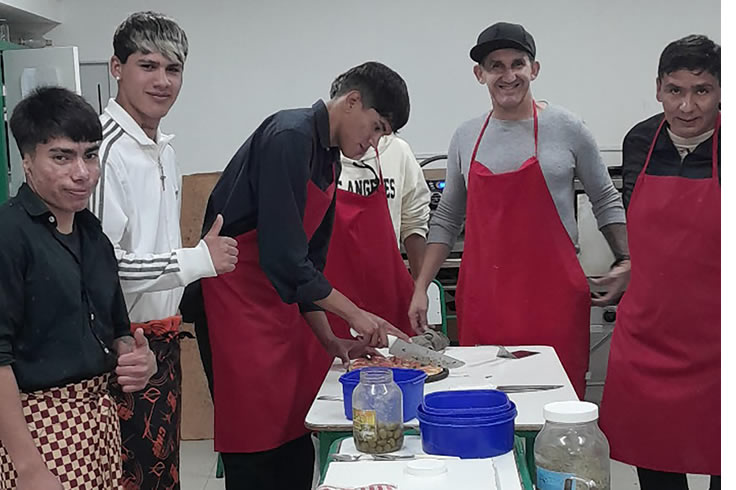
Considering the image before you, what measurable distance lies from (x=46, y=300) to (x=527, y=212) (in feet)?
4.74

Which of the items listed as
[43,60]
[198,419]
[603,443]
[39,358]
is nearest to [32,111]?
[39,358]

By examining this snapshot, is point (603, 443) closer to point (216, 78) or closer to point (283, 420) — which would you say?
point (283, 420)

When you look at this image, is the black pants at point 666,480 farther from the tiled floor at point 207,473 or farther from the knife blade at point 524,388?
the tiled floor at point 207,473

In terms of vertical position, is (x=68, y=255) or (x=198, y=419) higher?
(x=68, y=255)

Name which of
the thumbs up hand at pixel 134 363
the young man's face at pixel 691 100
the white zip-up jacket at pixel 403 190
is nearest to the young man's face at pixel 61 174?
the thumbs up hand at pixel 134 363

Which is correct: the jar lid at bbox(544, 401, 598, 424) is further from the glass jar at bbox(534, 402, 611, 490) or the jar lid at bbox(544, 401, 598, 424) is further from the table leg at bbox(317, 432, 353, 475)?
the table leg at bbox(317, 432, 353, 475)

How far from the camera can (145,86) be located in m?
1.97

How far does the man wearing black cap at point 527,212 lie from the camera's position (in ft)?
8.21

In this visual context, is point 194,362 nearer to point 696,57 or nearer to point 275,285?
point 275,285

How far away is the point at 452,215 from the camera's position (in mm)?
2797

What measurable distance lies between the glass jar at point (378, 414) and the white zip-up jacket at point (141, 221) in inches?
21.4

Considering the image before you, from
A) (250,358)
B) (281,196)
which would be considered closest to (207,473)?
(250,358)

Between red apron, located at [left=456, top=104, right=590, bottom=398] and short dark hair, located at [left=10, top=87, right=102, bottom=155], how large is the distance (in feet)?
4.11

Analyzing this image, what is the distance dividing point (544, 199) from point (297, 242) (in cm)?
83
